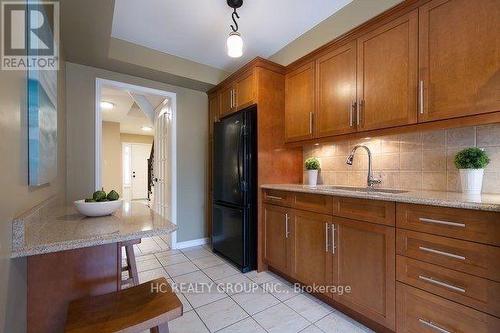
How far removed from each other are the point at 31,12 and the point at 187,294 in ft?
6.86

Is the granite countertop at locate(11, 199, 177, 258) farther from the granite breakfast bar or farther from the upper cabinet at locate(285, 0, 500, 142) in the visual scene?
the upper cabinet at locate(285, 0, 500, 142)

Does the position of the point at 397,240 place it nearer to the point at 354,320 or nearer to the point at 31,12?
the point at 354,320

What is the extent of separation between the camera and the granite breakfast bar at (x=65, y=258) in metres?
0.82

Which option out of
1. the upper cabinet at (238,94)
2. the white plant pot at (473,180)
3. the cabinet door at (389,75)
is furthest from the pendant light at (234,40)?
the white plant pot at (473,180)

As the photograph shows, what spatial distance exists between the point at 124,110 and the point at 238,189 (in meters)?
3.79

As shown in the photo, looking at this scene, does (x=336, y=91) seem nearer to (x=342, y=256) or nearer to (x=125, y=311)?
(x=342, y=256)

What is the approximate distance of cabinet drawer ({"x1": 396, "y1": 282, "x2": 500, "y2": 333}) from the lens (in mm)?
1044

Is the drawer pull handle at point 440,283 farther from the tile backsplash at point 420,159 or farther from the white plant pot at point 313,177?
the white plant pot at point 313,177

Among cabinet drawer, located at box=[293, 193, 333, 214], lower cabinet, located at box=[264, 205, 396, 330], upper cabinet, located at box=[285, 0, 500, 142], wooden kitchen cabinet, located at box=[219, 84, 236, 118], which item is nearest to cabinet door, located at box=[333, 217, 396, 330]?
lower cabinet, located at box=[264, 205, 396, 330]

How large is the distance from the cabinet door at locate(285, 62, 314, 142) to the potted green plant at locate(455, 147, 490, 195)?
1.12 meters

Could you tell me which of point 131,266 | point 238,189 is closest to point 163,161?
point 238,189

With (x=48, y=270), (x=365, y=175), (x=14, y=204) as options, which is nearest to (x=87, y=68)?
(x=14, y=204)

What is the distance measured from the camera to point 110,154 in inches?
224

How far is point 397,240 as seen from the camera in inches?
52.3
